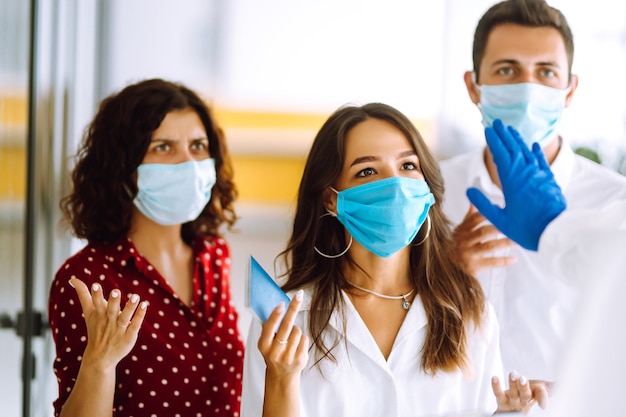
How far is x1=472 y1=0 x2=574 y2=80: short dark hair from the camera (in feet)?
7.08

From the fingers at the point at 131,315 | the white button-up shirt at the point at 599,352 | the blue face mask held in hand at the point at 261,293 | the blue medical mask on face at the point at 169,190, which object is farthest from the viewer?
the blue medical mask on face at the point at 169,190

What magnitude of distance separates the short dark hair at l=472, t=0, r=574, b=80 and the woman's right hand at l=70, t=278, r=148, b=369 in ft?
4.07

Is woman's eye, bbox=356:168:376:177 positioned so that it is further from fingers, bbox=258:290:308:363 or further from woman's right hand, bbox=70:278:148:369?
woman's right hand, bbox=70:278:148:369

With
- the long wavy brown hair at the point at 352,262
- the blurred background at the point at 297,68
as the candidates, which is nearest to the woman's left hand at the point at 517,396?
the long wavy brown hair at the point at 352,262

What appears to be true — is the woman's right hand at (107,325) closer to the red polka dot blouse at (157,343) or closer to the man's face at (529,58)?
the red polka dot blouse at (157,343)

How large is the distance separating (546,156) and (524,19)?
15.2 inches

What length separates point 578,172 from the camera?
2.24 meters

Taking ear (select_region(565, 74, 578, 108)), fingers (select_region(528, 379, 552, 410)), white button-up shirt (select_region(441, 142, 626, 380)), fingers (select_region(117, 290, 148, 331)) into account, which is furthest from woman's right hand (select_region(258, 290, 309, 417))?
ear (select_region(565, 74, 578, 108))

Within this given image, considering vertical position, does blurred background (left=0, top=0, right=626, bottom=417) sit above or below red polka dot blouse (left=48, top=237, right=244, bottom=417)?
above

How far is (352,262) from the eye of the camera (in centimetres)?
188

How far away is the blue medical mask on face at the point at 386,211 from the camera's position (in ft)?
5.65

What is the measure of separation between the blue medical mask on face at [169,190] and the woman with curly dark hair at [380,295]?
30 centimetres

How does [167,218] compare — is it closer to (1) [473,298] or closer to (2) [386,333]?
(2) [386,333]

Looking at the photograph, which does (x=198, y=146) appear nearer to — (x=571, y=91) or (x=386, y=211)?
(x=386, y=211)
